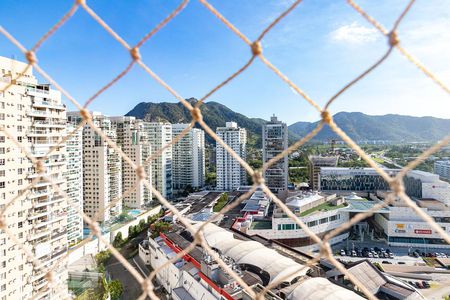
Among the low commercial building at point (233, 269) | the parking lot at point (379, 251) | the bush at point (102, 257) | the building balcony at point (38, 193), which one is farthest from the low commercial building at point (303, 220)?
the building balcony at point (38, 193)

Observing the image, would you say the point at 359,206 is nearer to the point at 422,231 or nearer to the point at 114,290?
the point at 422,231

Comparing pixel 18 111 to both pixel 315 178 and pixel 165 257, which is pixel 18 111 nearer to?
pixel 165 257

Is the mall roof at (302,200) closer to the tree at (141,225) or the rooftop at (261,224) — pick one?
the rooftop at (261,224)

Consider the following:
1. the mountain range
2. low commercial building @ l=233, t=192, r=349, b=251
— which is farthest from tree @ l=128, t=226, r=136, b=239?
the mountain range

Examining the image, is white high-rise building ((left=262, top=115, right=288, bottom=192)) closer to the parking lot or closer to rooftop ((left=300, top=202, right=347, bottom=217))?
rooftop ((left=300, top=202, right=347, bottom=217))

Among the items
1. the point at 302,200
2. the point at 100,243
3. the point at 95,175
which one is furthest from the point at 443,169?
the point at 100,243
